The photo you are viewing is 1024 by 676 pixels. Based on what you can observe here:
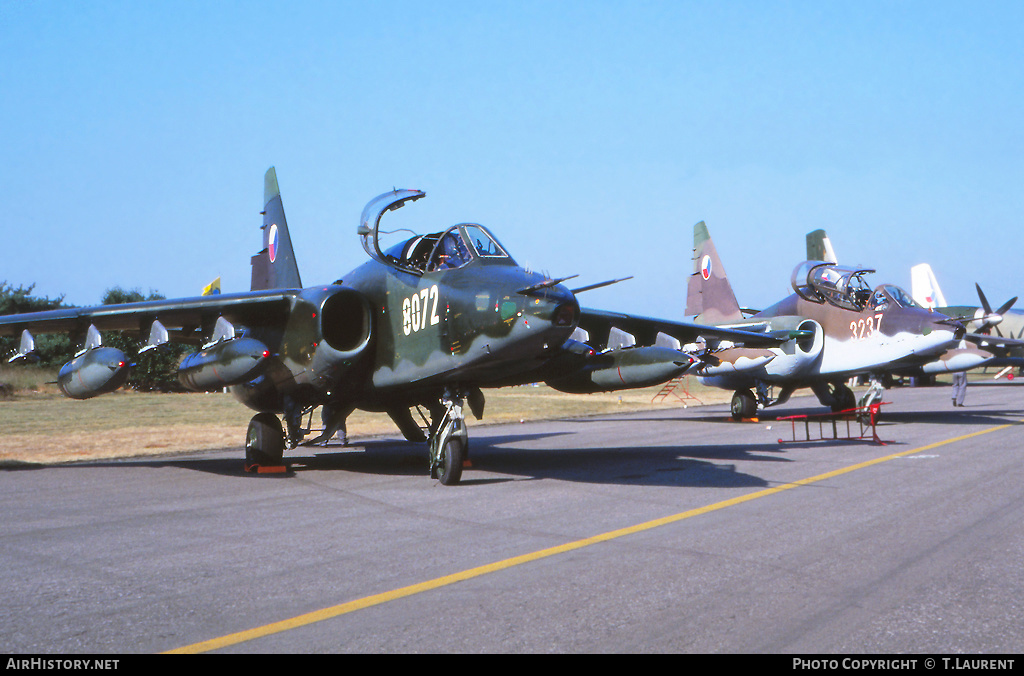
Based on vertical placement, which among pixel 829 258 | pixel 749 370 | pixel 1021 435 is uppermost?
pixel 829 258

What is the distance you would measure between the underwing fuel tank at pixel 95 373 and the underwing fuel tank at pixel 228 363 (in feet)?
3.47

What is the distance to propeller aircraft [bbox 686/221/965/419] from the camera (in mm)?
19781

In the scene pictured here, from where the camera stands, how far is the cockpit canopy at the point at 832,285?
2136 cm

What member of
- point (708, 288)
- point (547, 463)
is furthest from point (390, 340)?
point (708, 288)

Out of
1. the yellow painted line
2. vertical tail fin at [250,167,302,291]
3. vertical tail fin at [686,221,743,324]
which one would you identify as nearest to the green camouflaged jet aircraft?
vertical tail fin at [250,167,302,291]

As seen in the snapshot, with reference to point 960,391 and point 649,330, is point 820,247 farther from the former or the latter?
point 649,330

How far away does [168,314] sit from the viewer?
1312 centimetres

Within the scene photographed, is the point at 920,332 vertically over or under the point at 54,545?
over

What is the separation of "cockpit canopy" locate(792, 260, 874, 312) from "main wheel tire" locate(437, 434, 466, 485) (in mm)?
14193

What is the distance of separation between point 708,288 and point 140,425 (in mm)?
18178

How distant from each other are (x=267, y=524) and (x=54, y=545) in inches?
74.4

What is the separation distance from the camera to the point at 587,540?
Result: 23.3 ft
